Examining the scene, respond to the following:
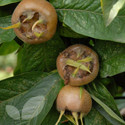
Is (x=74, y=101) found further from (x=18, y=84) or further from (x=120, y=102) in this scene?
(x=120, y=102)

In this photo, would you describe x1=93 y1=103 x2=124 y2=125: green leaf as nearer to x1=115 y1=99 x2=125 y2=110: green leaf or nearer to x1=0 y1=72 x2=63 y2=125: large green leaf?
x1=0 y1=72 x2=63 y2=125: large green leaf

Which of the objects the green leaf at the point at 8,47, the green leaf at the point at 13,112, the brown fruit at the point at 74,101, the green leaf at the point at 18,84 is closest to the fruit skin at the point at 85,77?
the brown fruit at the point at 74,101

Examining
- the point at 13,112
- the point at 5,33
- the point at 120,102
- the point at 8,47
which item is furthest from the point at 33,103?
the point at 120,102

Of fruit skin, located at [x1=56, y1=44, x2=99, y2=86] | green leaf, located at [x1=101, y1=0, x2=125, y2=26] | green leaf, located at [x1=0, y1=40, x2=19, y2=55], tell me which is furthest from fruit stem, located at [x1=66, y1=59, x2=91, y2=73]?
green leaf, located at [x1=0, y1=40, x2=19, y2=55]

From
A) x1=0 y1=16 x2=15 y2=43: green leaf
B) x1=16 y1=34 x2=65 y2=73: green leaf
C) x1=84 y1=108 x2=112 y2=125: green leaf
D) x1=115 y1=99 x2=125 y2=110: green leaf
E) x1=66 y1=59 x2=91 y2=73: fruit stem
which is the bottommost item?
x1=115 y1=99 x2=125 y2=110: green leaf

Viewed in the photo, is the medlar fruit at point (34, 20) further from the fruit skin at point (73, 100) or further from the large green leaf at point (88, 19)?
the fruit skin at point (73, 100)

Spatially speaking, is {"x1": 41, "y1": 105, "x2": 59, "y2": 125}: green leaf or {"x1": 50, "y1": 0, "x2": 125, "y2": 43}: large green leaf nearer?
{"x1": 50, "y1": 0, "x2": 125, "y2": 43}: large green leaf
